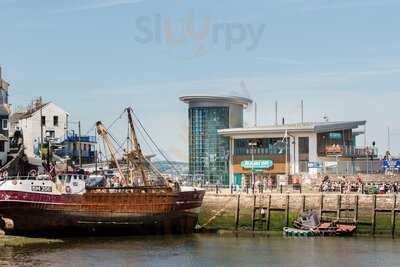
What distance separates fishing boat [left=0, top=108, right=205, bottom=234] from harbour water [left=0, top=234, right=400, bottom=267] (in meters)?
2.25

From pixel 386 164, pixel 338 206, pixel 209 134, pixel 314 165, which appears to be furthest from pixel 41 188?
pixel 386 164

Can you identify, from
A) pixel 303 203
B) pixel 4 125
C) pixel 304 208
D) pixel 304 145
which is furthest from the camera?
pixel 4 125

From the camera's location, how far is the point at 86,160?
114 m

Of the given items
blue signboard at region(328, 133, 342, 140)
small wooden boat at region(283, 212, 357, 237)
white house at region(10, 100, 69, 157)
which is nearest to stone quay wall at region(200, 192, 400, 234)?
small wooden boat at region(283, 212, 357, 237)

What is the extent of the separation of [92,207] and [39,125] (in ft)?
135

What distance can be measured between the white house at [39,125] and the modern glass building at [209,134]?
18362 mm

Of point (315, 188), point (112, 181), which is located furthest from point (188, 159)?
point (315, 188)

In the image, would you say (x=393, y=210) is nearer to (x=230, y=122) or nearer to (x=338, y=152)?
(x=338, y=152)

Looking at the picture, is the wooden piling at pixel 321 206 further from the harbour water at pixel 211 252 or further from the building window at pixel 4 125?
the building window at pixel 4 125

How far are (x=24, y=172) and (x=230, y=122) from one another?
27.1 metres

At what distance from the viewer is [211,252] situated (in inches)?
2270

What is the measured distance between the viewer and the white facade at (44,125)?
106m

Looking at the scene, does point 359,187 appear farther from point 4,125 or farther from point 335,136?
point 4,125

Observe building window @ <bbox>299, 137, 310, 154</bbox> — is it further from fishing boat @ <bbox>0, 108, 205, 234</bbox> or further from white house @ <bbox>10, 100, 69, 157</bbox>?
white house @ <bbox>10, 100, 69, 157</bbox>
